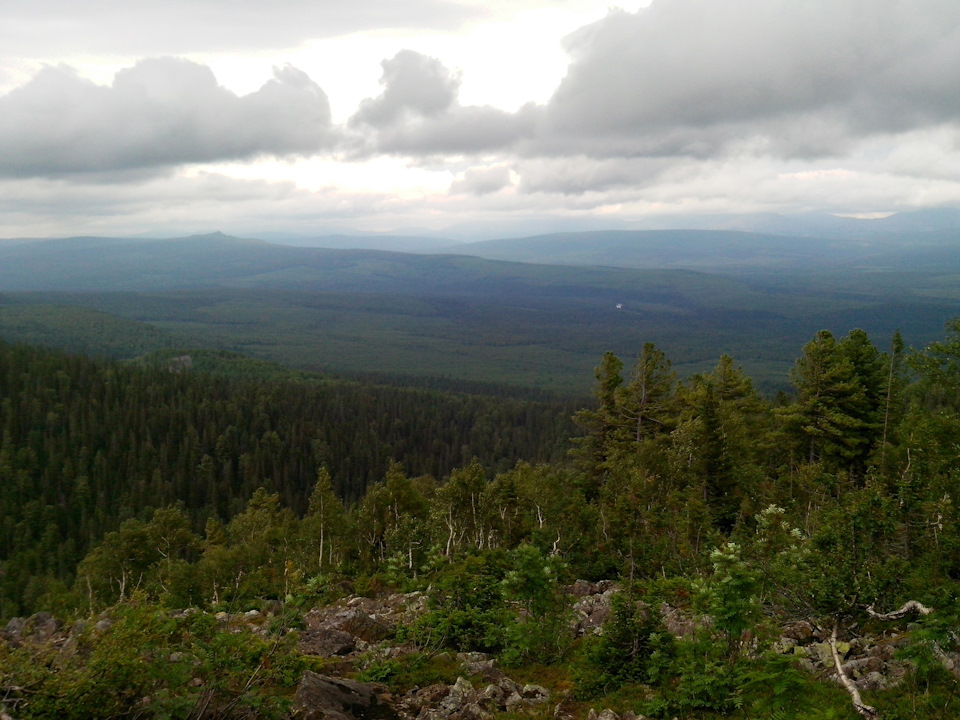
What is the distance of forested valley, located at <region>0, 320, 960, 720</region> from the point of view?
10008 millimetres

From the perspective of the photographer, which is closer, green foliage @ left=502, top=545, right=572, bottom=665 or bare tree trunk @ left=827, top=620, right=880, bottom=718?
bare tree trunk @ left=827, top=620, right=880, bottom=718

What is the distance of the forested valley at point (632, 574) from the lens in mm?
10008

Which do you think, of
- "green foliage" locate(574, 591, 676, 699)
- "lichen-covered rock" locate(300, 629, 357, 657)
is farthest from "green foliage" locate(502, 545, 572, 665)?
"lichen-covered rock" locate(300, 629, 357, 657)

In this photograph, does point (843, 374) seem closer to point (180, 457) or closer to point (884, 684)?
point (884, 684)

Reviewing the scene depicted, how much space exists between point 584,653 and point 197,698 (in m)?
7.86

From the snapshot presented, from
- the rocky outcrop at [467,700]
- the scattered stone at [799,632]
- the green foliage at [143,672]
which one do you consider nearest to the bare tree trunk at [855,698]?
the scattered stone at [799,632]

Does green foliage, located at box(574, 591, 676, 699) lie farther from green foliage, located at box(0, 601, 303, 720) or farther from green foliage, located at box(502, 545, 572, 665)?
green foliage, located at box(0, 601, 303, 720)

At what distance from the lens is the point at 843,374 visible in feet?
106

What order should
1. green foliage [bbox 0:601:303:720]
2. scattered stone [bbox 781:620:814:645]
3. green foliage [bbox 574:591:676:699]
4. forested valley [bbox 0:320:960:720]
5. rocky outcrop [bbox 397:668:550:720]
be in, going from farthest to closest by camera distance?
scattered stone [bbox 781:620:814:645] → green foliage [bbox 574:591:676:699] → rocky outcrop [bbox 397:668:550:720] → forested valley [bbox 0:320:960:720] → green foliage [bbox 0:601:303:720]

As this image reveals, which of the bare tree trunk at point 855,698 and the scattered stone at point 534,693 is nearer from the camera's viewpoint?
the bare tree trunk at point 855,698

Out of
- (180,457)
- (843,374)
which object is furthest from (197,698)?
(180,457)

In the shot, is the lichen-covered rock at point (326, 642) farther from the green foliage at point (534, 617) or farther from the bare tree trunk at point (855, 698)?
the bare tree trunk at point (855, 698)

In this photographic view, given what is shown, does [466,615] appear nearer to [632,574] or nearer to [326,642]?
[326,642]

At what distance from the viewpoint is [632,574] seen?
1511 centimetres
